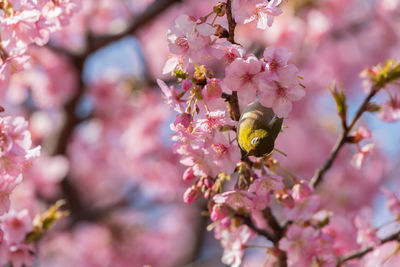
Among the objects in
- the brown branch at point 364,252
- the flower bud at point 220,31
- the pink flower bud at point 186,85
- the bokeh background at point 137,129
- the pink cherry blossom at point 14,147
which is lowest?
the bokeh background at point 137,129

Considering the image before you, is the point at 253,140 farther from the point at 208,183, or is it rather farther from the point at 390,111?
the point at 390,111

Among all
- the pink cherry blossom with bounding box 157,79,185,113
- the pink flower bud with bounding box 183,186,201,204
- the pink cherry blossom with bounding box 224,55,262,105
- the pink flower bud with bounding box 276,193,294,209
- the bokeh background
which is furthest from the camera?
the bokeh background

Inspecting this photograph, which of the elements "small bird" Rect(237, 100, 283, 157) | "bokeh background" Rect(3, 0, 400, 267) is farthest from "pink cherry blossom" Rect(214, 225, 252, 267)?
"bokeh background" Rect(3, 0, 400, 267)

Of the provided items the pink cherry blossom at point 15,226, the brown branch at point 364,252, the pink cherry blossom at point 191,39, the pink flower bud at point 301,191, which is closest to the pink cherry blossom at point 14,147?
the pink cherry blossom at point 15,226

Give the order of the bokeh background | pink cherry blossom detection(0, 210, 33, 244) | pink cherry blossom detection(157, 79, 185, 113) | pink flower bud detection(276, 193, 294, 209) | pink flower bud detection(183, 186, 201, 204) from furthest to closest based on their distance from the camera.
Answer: the bokeh background
pink cherry blossom detection(0, 210, 33, 244)
pink flower bud detection(276, 193, 294, 209)
pink flower bud detection(183, 186, 201, 204)
pink cherry blossom detection(157, 79, 185, 113)

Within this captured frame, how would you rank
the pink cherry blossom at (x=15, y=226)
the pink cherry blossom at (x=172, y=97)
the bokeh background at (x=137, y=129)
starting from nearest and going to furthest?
the pink cherry blossom at (x=172, y=97) < the pink cherry blossom at (x=15, y=226) < the bokeh background at (x=137, y=129)

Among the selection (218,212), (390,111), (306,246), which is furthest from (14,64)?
(390,111)

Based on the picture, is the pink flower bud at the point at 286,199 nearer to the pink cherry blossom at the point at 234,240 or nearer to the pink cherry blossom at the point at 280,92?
the pink cherry blossom at the point at 234,240

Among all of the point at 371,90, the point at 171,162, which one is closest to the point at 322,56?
the point at 171,162

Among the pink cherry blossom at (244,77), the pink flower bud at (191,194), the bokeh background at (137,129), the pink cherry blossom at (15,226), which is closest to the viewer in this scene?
the pink cherry blossom at (244,77)

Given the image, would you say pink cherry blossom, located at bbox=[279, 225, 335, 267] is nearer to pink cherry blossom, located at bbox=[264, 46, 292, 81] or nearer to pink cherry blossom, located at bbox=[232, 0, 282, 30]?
pink cherry blossom, located at bbox=[264, 46, 292, 81]
